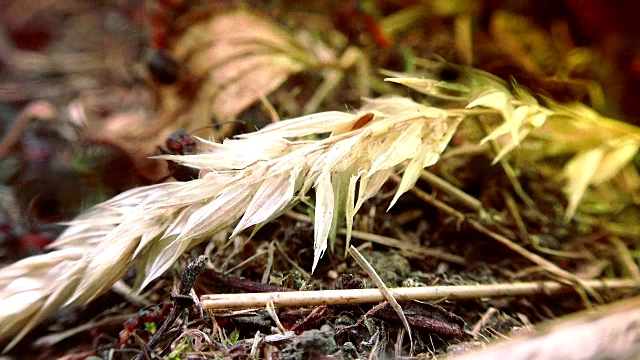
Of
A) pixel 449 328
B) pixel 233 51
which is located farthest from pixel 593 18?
pixel 449 328

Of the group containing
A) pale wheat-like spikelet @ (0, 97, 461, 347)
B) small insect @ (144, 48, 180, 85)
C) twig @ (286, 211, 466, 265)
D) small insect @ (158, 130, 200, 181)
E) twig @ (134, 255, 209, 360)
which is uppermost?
small insect @ (144, 48, 180, 85)

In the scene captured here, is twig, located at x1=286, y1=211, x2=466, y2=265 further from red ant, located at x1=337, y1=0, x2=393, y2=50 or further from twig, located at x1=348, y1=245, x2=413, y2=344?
red ant, located at x1=337, y1=0, x2=393, y2=50

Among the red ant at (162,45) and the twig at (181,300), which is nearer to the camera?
the twig at (181,300)

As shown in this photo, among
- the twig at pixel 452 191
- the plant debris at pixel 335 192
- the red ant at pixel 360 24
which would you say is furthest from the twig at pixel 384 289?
the red ant at pixel 360 24

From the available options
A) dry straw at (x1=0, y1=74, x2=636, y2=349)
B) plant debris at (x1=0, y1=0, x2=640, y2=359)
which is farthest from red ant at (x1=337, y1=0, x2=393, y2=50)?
dry straw at (x1=0, y1=74, x2=636, y2=349)

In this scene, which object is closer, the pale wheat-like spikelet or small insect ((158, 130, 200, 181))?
the pale wheat-like spikelet

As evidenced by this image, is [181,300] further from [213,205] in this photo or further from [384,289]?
[384,289]

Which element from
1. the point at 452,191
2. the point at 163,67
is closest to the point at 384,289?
the point at 452,191

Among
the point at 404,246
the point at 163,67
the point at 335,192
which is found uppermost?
the point at 163,67

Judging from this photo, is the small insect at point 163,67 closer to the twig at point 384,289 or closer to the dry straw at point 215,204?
the dry straw at point 215,204
